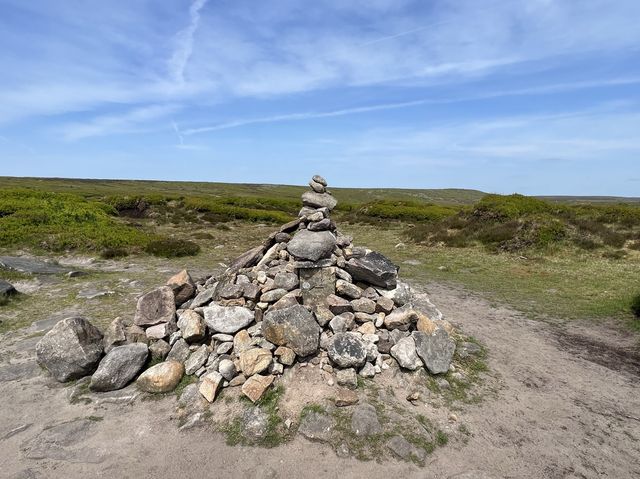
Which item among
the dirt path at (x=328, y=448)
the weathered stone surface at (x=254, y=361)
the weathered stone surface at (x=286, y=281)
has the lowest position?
the dirt path at (x=328, y=448)

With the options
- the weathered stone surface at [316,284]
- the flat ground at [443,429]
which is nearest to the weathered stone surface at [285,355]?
the flat ground at [443,429]

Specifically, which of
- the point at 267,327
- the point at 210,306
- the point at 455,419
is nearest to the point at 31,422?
the point at 210,306

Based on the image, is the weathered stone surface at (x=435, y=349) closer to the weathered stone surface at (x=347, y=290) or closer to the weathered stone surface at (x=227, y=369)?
the weathered stone surface at (x=347, y=290)

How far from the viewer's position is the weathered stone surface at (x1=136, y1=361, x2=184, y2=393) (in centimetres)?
897

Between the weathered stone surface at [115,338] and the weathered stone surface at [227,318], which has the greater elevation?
the weathered stone surface at [227,318]

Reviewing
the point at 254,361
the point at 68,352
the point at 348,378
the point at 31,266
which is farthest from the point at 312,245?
the point at 31,266

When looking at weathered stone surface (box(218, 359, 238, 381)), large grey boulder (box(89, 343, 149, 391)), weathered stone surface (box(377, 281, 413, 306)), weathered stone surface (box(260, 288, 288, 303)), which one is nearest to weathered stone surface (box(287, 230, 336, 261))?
weathered stone surface (box(260, 288, 288, 303))

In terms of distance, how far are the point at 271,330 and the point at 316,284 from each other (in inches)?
81.4

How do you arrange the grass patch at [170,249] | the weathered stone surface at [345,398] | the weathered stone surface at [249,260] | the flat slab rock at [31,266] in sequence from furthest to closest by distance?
the grass patch at [170,249]
the flat slab rock at [31,266]
the weathered stone surface at [249,260]
the weathered stone surface at [345,398]

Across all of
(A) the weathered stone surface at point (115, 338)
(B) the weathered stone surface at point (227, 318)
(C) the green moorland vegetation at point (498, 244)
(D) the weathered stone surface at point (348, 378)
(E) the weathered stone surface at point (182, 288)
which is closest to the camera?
(D) the weathered stone surface at point (348, 378)

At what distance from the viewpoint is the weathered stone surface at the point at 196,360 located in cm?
946

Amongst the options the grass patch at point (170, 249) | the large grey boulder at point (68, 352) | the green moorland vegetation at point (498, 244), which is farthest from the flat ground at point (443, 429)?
the grass patch at point (170, 249)

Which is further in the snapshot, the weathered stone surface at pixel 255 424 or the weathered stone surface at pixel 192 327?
the weathered stone surface at pixel 192 327

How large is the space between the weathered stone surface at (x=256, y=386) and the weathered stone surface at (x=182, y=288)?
14.6ft
